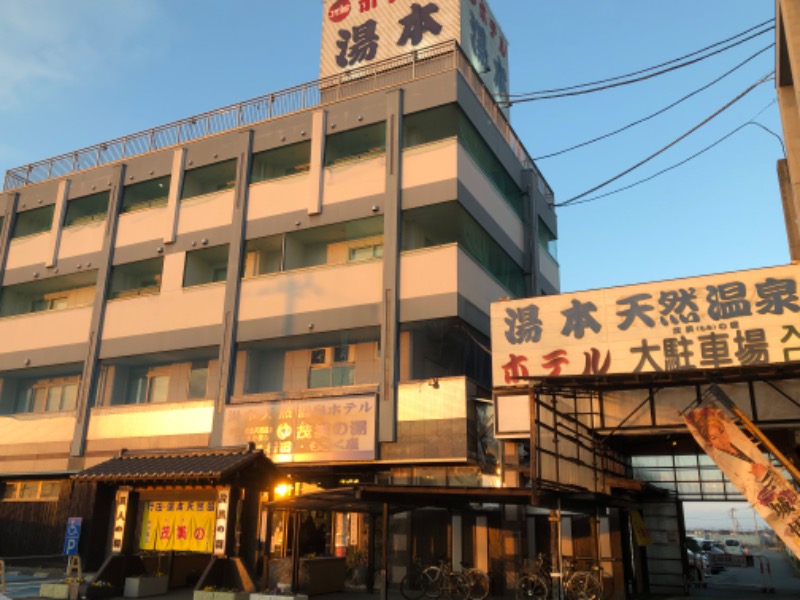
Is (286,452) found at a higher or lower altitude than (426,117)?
lower

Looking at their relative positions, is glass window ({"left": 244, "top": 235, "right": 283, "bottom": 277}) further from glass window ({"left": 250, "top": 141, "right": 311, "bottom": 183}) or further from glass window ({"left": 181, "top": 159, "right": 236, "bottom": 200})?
glass window ({"left": 181, "top": 159, "right": 236, "bottom": 200})

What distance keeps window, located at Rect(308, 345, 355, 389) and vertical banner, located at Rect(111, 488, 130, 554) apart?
8.48 meters

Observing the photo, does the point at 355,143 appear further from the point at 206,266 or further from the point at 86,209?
the point at 86,209

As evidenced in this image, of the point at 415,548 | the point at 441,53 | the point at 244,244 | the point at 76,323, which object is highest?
the point at 441,53

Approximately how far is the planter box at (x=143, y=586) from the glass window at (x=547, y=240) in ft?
76.4

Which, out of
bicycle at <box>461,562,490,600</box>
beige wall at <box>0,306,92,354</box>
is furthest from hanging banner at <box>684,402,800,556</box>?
beige wall at <box>0,306,92,354</box>

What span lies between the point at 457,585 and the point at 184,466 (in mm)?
9230

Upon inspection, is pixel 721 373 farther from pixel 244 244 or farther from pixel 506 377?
pixel 244 244

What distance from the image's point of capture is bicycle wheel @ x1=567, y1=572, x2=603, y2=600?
19.0m

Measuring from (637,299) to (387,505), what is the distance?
379 inches

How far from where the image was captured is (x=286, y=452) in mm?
25125

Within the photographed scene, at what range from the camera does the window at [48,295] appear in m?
35.2

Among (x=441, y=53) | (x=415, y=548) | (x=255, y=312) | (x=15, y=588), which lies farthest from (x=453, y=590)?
(x=441, y=53)

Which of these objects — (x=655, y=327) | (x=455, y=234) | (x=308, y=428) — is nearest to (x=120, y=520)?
(x=308, y=428)
